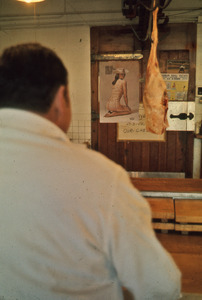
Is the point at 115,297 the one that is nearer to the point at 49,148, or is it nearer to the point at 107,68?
the point at 49,148

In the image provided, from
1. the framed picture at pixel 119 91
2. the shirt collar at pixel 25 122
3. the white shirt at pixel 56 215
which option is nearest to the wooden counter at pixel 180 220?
the white shirt at pixel 56 215

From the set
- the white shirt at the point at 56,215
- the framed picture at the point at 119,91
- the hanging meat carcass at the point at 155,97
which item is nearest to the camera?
→ the white shirt at the point at 56,215

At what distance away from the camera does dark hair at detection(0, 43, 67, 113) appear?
0.75 m

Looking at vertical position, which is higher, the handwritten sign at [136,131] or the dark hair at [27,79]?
the dark hair at [27,79]

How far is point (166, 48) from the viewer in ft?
14.0

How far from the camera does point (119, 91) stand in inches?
175

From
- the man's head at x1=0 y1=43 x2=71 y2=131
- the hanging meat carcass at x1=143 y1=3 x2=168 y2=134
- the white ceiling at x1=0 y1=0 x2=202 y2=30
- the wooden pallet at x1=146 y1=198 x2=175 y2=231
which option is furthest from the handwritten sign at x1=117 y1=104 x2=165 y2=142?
the man's head at x1=0 y1=43 x2=71 y2=131

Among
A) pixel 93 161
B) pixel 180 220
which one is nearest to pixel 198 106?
pixel 180 220

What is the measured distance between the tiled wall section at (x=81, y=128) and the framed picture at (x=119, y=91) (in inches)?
9.7

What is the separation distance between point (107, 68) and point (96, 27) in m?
0.66

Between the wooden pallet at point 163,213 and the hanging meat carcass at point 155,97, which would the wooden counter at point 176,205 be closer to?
the wooden pallet at point 163,213

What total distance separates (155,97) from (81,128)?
5.78ft

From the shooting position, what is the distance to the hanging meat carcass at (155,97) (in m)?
2.98

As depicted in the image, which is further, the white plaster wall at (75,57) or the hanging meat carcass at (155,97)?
the white plaster wall at (75,57)
